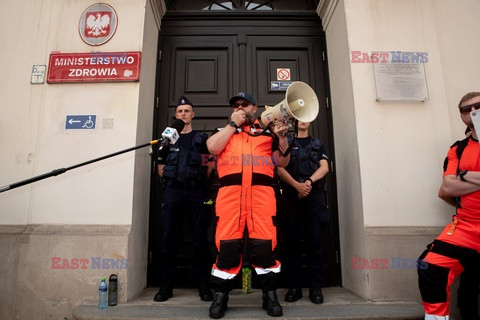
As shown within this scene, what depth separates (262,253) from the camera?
282 centimetres

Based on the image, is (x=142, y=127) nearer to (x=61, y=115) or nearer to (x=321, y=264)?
(x=61, y=115)

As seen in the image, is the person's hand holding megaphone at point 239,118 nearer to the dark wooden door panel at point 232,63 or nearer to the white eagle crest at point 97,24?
the dark wooden door panel at point 232,63

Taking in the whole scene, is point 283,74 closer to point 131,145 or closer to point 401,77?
point 401,77

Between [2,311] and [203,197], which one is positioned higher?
[203,197]

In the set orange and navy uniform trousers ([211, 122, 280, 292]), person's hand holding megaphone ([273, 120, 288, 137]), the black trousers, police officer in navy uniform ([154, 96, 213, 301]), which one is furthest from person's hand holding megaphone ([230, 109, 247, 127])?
the black trousers

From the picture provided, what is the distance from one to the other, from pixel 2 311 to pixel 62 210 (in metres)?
1.24

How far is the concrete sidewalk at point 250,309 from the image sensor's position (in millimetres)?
2900

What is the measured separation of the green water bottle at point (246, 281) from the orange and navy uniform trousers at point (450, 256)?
76.4 inches

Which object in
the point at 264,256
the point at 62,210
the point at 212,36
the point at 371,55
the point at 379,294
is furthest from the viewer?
the point at 212,36

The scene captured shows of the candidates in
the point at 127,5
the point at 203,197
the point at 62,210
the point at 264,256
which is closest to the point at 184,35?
the point at 127,5

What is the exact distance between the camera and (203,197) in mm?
3744

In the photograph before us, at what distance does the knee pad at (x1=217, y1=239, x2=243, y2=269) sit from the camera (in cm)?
281

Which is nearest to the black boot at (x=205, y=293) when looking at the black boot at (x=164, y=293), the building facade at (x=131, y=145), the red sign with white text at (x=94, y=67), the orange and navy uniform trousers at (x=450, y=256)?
the black boot at (x=164, y=293)

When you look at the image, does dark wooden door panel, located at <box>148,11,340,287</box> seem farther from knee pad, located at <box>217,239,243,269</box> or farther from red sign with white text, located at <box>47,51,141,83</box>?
knee pad, located at <box>217,239,243,269</box>
